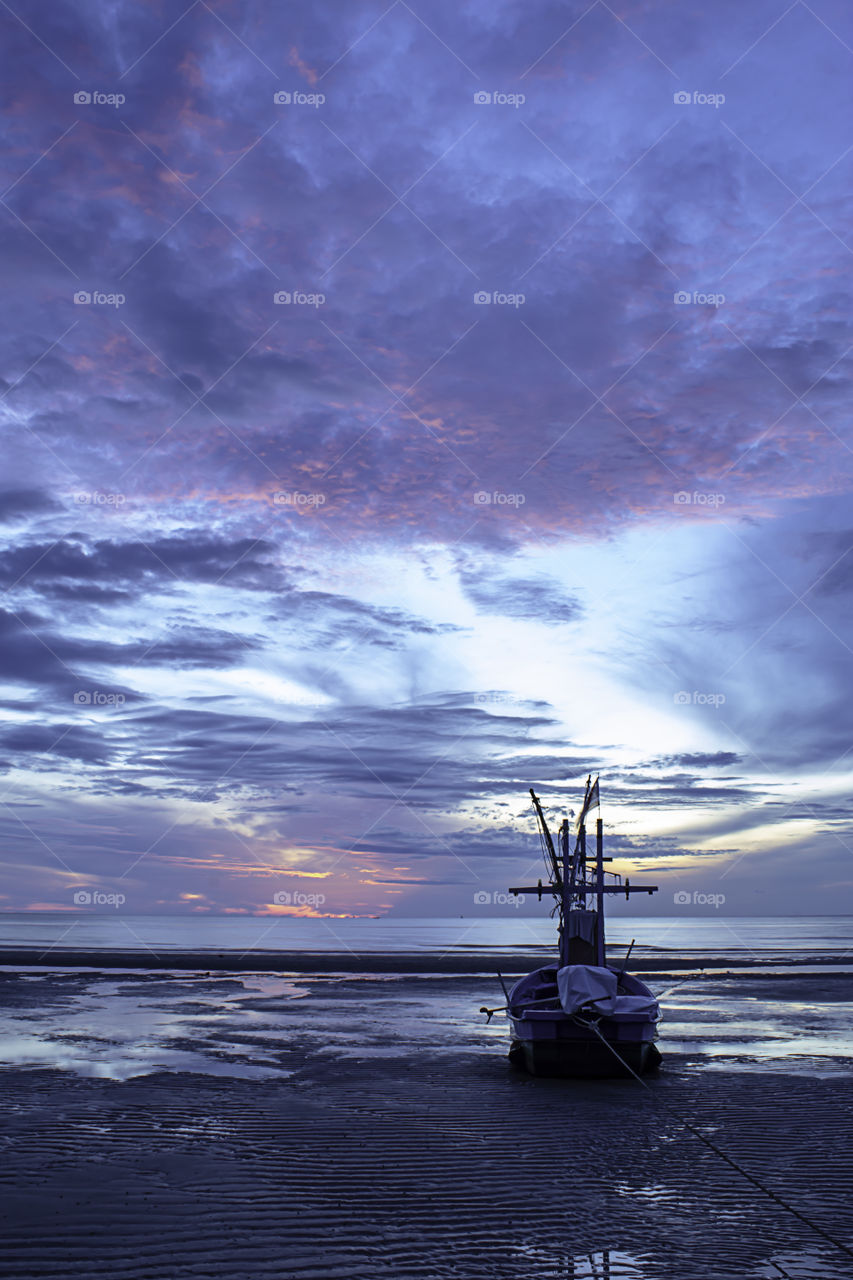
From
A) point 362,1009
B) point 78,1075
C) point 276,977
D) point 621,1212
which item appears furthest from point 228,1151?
point 276,977

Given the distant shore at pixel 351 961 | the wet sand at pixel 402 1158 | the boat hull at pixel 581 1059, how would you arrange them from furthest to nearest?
the distant shore at pixel 351 961, the boat hull at pixel 581 1059, the wet sand at pixel 402 1158

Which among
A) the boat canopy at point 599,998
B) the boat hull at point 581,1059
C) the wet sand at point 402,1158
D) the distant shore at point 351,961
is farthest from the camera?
the distant shore at point 351,961

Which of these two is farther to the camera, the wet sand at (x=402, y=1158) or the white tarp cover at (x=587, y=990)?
the white tarp cover at (x=587, y=990)

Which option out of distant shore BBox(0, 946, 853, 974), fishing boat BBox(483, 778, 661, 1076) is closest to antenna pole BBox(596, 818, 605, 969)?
fishing boat BBox(483, 778, 661, 1076)

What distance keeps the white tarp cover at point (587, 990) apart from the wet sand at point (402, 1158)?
1.75 m

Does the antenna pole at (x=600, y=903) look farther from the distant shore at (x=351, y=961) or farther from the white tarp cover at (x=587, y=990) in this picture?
the distant shore at (x=351, y=961)

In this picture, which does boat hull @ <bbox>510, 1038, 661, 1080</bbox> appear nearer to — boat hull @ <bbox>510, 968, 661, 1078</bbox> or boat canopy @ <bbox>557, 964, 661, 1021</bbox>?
boat hull @ <bbox>510, 968, 661, 1078</bbox>

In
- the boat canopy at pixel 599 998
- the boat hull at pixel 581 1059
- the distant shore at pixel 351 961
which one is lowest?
the distant shore at pixel 351 961

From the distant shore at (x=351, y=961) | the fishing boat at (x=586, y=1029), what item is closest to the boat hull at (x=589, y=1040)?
Result: the fishing boat at (x=586, y=1029)

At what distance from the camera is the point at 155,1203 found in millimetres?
11602

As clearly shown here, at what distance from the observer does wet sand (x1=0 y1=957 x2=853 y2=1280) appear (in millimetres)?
10109

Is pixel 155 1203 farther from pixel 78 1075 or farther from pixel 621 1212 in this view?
pixel 78 1075

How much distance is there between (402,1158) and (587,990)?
29.5 feet

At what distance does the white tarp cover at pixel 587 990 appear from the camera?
2195 cm
